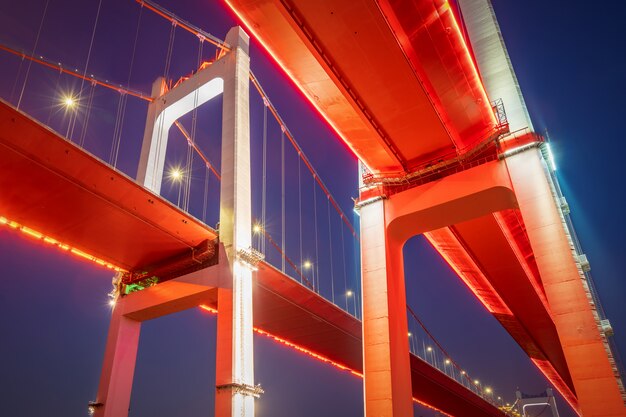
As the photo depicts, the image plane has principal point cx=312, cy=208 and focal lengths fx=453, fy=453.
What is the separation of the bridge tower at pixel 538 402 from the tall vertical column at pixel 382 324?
45.3 m

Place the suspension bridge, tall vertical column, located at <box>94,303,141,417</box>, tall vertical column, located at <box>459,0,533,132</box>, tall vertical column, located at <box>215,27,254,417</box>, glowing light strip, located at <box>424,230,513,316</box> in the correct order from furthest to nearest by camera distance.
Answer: glowing light strip, located at <box>424,230,513,316</box> < tall vertical column, located at <box>94,303,141,417</box> < tall vertical column, located at <box>459,0,533,132</box> < tall vertical column, located at <box>215,27,254,417</box> < the suspension bridge

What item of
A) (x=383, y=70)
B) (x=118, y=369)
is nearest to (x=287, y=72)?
(x=383, y=70)

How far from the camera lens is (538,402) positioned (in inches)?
1885

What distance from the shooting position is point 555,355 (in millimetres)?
26953

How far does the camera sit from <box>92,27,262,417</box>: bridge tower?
8.70 meters

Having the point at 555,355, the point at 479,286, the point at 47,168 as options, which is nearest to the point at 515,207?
the point at 47,168

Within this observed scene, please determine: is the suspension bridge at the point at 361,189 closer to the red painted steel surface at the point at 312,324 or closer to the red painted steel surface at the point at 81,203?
the red painted steel surface at the point at 81,203

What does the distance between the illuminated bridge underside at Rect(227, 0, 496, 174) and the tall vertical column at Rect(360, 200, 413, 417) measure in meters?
1.71

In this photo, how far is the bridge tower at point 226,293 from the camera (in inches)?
343

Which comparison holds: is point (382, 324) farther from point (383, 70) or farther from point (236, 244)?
point (383, 70)

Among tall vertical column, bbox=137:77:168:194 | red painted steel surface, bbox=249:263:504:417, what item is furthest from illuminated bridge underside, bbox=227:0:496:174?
tall vertical column, bbox=137:77:168:194

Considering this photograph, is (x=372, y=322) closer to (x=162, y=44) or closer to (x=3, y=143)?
(x=3, y=143)

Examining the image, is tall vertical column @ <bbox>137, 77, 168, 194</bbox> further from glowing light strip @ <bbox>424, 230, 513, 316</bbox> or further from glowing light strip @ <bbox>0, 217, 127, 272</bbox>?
glowing light strip @ <bbox>424, 230, 513, 316</bbox>

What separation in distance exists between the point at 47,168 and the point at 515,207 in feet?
28.7
